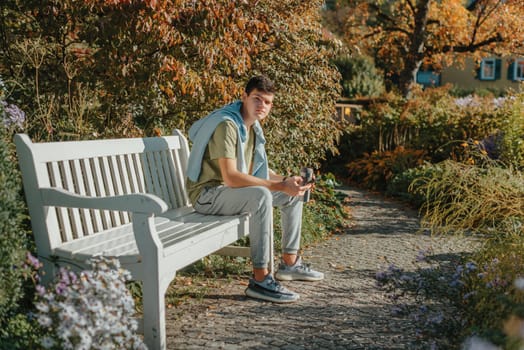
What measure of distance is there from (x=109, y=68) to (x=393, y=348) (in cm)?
300

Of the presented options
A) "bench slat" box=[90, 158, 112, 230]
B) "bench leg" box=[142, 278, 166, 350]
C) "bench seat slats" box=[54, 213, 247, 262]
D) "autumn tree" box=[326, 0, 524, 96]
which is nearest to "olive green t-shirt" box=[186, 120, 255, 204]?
"bench seat slats" box=[54, 213, 247, 262]

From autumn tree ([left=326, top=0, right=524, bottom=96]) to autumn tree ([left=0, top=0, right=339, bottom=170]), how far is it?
29.9 feet

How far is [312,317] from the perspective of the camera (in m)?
4.02

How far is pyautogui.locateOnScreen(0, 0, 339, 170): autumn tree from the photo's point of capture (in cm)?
471

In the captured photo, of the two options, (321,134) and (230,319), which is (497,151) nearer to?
(321,134)

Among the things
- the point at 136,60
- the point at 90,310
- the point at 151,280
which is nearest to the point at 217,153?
the point at 151,280

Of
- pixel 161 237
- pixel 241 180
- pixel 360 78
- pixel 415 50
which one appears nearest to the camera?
pixel 161 237

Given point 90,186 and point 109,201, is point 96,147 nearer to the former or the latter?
point 90,186

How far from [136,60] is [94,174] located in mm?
1508

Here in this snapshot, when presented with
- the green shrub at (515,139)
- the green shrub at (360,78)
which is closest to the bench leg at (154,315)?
the green shrub at (515,139)

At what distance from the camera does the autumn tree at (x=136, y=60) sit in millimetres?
4715

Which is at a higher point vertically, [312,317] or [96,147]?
[96,147]

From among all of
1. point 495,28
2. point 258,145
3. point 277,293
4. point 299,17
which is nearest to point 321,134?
point 299,17

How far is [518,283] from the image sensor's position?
2.42 m
